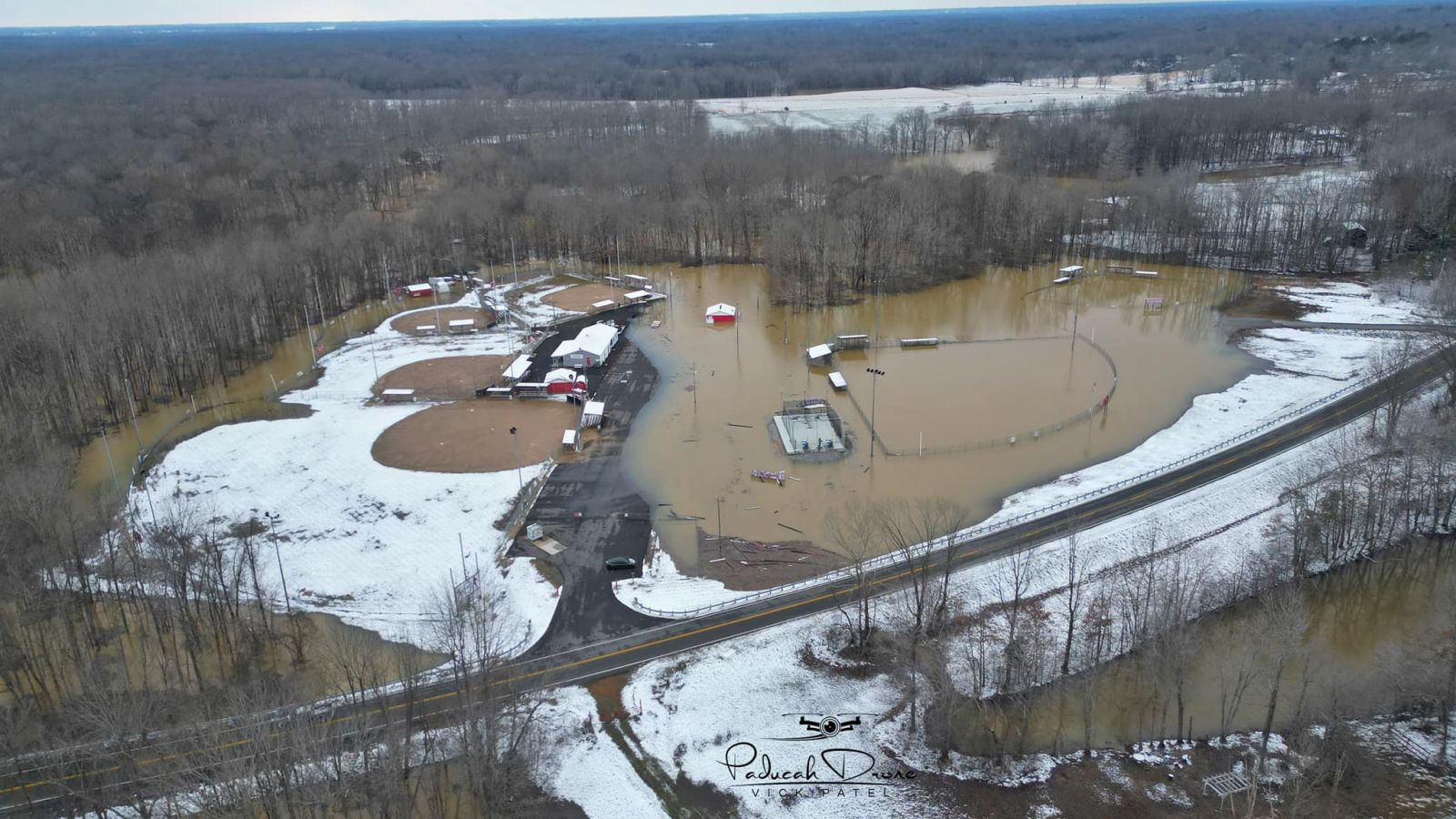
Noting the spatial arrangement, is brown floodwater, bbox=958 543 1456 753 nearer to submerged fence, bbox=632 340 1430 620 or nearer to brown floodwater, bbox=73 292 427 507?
submerged fence, bbox=632 340 1430 620

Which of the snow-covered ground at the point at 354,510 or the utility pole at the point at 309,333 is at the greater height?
the utility pole at the point at 309,333

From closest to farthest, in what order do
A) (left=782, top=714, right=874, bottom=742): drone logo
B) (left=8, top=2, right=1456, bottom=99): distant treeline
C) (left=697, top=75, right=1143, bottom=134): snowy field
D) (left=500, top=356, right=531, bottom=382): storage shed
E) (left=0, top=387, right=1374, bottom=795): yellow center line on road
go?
1. (left=0, top=387, right=1374, bottom=795): yellow center line on road
2. (left=782, top=714, right=874, bottom=742): drone logo
3. (left=500, top=356, right=531, bottom=382): storage shed
4. (left=697, top=75, right=1143, bottom=134): snowy field
5. (left=8, top=2, right=1456, bottom=99): distant treeline

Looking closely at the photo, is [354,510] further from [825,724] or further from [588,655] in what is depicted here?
[825,724]

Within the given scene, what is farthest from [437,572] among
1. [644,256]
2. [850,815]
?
[644,256]

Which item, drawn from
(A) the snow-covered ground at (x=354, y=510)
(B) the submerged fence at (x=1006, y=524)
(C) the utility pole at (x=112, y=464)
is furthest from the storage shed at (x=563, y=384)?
(B) the submerged fence at (x=1006, y=524)

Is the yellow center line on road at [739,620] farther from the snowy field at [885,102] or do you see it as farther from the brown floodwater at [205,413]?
the snowy field at [885,102]

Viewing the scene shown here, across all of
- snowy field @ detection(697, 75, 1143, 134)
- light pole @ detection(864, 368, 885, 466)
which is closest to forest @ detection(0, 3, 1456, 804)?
snowy field @ detection(697, 75, 1143, 134)

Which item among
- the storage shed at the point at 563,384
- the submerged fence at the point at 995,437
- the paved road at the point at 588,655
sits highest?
the storage shed at the point at 563,384
